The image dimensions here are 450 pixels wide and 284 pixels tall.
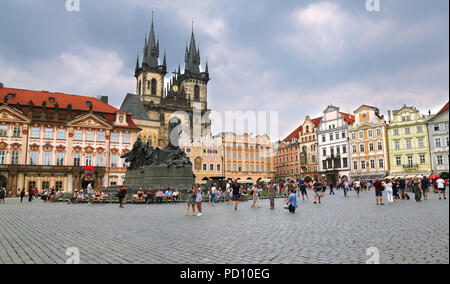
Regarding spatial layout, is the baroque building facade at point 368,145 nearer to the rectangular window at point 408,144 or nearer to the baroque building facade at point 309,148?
the rectangular window at point 408,144

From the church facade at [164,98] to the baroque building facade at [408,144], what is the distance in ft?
147

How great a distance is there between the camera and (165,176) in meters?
21.5

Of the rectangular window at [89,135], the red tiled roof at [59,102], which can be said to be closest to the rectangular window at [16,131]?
the red tiled roof at [59,102]

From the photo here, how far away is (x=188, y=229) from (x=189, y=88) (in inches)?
3540

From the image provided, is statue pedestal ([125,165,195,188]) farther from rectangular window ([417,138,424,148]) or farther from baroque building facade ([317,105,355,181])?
baroque building facade ([317,105,355,181])

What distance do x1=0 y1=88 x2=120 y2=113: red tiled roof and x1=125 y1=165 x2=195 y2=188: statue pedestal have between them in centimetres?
3494

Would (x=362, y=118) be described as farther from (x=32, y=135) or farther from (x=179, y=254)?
(x=179, y=254)

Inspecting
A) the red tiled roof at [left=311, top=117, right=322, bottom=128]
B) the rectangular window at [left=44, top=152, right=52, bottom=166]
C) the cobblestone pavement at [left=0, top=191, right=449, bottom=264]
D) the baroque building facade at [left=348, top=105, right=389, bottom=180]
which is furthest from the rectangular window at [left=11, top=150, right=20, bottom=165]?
the red tiled roof at [left=311, top=117, right=322, bottom=128]

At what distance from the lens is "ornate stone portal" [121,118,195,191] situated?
70.3 feet

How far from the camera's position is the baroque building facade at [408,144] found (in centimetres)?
4875

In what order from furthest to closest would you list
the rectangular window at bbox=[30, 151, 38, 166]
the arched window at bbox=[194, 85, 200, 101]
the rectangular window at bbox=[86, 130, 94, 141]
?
the arched window at bbox=[194, 85, 200, 101] → the rectangular window at bbox=[86, 130, 94, 141] → the rectangular window at bbox=[30, 151, 38, 166]

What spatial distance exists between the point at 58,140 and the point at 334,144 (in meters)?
46.1
